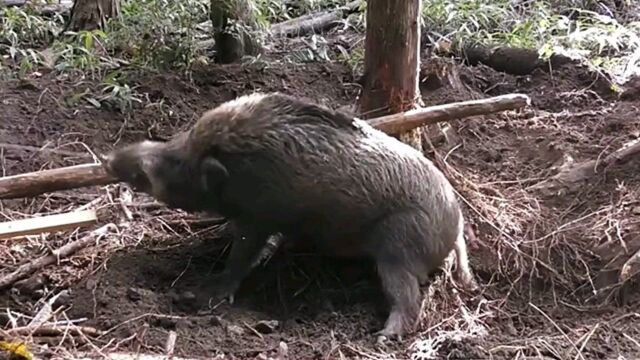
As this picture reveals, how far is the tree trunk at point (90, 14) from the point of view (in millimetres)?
8367

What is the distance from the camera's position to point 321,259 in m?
5.09

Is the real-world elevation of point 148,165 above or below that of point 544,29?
above

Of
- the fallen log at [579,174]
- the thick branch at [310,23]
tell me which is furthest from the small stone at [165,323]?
the thick branch at [310,23]

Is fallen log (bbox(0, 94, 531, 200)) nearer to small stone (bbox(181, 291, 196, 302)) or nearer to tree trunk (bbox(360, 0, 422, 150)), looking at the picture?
tree trunk (bbox(360, 0, 422, 150))

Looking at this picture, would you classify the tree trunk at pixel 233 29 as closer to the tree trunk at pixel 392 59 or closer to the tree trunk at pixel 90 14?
the tree trunk at pixel 90 14

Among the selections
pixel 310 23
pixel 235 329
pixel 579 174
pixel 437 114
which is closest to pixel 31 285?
pixel 235 329

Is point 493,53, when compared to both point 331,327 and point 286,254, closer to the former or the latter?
point 286,254

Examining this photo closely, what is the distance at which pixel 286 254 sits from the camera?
16.9 feet

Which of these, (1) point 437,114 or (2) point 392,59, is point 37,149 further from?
(1) point 437,114

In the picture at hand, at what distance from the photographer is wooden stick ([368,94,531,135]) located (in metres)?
5.51

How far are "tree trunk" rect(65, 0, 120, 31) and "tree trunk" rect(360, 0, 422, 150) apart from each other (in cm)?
347

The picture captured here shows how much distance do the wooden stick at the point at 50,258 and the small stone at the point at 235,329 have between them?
42.2 inches

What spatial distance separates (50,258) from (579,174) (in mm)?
3204

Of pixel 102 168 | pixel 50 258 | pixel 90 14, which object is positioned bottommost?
pixel 50 258
